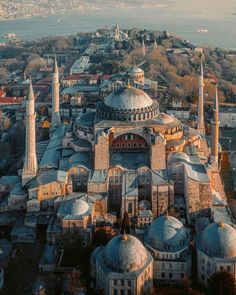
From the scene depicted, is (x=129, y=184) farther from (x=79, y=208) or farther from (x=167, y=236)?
(x=167, y=236)

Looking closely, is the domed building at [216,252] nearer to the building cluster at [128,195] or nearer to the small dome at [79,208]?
the building cluster at [128,195]

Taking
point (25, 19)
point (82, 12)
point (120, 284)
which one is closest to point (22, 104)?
point (120, 284)

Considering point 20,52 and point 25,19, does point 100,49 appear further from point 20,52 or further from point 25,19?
point 25,19

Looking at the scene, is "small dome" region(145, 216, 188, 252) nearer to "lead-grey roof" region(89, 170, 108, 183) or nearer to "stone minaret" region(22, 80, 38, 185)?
"lead-grey roof" region(89, 170, 108, 183)

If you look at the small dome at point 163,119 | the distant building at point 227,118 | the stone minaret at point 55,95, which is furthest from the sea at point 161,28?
the small dome at point 163,119

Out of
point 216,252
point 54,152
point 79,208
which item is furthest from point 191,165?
point 54,152

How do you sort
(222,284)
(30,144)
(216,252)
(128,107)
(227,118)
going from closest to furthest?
(222,284), (216,252), (30,144), (128,107), (227,118)

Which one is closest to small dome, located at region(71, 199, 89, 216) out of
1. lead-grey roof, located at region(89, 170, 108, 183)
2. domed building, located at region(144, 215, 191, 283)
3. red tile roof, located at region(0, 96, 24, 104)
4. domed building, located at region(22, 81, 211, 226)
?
domed building, located at region(22, 81, 211, 226)
